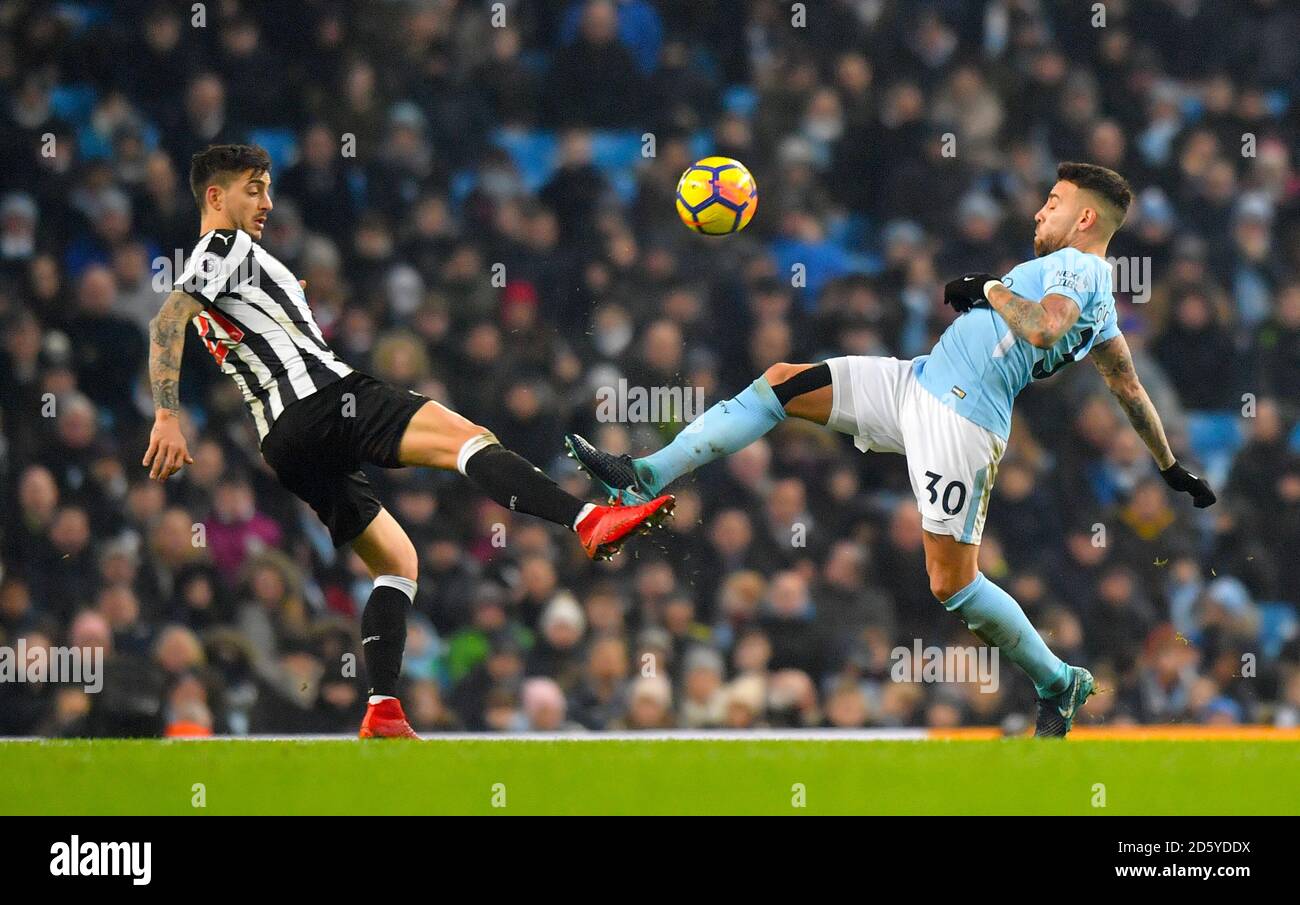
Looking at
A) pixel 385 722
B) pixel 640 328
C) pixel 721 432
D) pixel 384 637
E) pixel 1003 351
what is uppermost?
pixel 640 328

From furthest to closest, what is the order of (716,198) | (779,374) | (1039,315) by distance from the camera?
(716,198) < (779,374) < (1039,315)

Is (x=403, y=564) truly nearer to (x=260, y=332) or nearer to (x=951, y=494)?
(x=260, y=332)

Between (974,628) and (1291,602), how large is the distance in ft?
15.5

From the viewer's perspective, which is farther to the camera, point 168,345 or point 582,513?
point 168,345

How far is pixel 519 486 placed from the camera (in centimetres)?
579

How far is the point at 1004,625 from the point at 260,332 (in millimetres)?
2796

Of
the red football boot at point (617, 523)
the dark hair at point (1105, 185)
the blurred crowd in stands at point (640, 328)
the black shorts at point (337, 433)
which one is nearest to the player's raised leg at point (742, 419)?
the red football boot at point (617, 523)

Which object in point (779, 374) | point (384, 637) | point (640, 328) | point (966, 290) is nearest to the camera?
point (966, 290)

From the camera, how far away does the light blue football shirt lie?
20.1 ft

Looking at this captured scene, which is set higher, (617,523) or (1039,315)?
(1039,315)

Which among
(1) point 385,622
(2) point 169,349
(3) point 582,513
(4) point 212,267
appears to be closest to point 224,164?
(4) point 212,267

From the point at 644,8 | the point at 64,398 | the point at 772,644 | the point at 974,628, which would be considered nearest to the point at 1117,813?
the point at 974,628

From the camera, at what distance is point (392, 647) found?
6.41m

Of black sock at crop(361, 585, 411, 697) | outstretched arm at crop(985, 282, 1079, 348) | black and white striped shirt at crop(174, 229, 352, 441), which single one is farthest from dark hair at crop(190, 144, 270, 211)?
outstretched arm at crop(985, 282, 1079, 348)
